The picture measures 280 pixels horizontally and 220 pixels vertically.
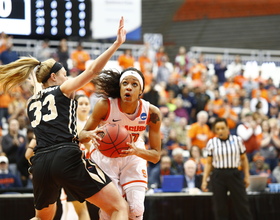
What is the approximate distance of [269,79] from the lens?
56.3 ft

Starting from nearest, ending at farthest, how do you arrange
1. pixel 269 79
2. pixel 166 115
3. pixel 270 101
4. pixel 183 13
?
pixel 166 115 < pixel 270 101 < pixel 269 79 < pixel 183 13

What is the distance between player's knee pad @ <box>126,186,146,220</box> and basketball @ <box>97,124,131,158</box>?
0.43 metres

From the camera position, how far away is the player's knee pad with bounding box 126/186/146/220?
5828mm

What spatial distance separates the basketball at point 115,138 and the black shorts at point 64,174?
1.75ft

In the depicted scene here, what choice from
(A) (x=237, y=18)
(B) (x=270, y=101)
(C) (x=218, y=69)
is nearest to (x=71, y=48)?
(C) (x=218, y=69)

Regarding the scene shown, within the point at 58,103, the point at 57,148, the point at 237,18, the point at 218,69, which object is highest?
the point at 237,18

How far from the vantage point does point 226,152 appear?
29.1 ft

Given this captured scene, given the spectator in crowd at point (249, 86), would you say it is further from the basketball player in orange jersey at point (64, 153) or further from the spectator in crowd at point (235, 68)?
the basketball player in orange jersey at point (64, 153)

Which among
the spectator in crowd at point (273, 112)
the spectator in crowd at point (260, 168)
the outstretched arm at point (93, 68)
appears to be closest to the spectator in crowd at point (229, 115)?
the spectator in crowd at point (273, 112)

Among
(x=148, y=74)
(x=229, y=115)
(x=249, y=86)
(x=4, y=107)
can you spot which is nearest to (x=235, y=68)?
(x=249, y=86)

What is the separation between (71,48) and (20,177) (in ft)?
24.0

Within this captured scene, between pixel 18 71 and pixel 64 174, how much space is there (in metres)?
1.11

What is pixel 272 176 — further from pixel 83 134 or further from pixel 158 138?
pixel 83 134

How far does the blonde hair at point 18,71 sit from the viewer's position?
5418mm
